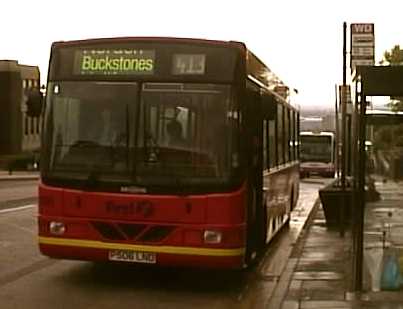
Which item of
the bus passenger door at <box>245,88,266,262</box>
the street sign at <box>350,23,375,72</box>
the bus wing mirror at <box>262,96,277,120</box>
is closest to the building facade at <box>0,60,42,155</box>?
the street sign at <box>350,23,375,72</box>

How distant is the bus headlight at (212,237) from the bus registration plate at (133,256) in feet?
2.16

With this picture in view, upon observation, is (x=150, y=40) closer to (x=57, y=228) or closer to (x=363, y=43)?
(x=57, y=228)

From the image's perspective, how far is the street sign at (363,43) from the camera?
55.1 ft

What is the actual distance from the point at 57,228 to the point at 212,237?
6.33 ft

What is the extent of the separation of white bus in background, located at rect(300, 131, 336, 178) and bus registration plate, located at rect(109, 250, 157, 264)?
42878 millimetres

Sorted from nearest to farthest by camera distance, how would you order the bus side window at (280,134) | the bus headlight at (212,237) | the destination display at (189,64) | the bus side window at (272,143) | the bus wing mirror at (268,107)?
the bus headlight at (212,237)
the destination display at (189,64)
the bus wing mirror at (268,107)
the bus side window at (272,143)
the bus side window at (280,134)

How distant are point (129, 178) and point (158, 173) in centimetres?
35

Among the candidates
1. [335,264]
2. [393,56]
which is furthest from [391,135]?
[393,56]

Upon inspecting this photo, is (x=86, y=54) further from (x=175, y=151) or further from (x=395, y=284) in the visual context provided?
(x=395, y=284)

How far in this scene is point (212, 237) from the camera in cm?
1102

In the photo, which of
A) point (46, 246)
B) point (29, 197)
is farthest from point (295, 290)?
point (29, 197)

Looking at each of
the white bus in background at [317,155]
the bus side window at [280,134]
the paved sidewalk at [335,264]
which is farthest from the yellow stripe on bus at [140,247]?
the white bus in background at [317,155]

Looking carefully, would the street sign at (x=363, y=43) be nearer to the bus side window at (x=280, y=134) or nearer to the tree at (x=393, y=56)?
the bus side window at (x=280, y=134)

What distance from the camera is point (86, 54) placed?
11.7 metres
